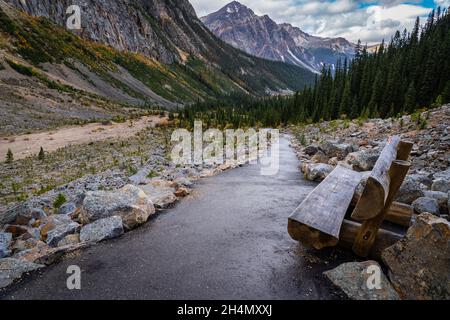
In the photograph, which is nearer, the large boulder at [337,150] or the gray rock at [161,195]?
the gray rock at [161,195]

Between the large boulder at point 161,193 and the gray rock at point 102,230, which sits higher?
the large boulder at point 161,193

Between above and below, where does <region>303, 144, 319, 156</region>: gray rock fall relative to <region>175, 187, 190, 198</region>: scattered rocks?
above

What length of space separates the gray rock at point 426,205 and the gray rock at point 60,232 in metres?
9.55

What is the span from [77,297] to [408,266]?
5.93 m

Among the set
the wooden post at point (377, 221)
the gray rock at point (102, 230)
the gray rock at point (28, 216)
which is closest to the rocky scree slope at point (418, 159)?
the wooden post at point (377, 221)

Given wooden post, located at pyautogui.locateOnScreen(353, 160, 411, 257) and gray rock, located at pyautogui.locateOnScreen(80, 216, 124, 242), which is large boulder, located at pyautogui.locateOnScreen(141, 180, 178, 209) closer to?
gray rock, located at pyautogui.locateOnScreen(80, 216, 124, 242)

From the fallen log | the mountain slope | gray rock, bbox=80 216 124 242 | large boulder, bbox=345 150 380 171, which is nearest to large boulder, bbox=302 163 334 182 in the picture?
large boulder, bbox=345 150 380 171

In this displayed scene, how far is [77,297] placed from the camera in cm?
470

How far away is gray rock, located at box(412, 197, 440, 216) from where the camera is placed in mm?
6879

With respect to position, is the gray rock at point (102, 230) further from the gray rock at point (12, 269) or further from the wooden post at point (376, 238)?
the wooden post at point (376, 238)

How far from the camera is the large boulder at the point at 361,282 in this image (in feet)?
14.3

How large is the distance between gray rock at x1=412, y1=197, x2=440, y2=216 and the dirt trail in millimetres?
29183
